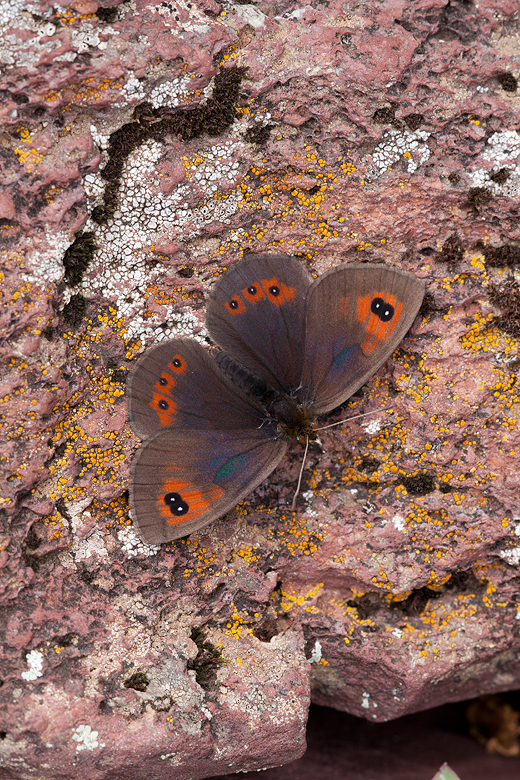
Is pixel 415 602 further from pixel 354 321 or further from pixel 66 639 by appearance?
pixel 66 639

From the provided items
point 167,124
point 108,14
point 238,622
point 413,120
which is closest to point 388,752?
point 238,622

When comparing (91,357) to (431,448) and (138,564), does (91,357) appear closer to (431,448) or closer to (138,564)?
(138,564)

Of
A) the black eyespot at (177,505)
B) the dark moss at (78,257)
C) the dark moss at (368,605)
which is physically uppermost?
the dark moss at (78,257)

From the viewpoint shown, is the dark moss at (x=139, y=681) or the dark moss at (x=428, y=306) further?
the dark moss at (x=428, y=306)

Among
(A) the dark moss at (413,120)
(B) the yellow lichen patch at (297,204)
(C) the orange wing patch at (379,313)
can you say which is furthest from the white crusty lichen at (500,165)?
(C) the orange wing patch at (379,313)

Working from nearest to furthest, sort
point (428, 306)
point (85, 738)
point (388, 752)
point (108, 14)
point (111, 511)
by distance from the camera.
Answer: point (108, 14), point (85, 738), point (111, 511), point (428, 306), point (388, 752)

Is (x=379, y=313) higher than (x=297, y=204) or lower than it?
lower

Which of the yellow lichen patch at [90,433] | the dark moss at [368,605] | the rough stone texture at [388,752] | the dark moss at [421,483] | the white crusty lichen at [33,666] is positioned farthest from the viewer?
the rough stone texture at [388,752]

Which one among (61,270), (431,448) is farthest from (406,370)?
(61,270)

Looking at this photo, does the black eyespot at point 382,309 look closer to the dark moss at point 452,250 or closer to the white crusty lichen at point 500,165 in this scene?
the dark moss at point 452,250
